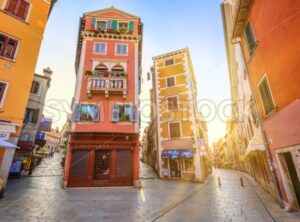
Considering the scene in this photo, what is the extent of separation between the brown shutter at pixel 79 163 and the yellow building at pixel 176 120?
9880mm

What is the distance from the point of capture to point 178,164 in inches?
822

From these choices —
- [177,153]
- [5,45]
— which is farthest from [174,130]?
[5,45]

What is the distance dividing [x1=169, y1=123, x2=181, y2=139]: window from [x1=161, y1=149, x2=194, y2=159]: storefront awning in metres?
2.01

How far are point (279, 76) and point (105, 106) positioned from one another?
43.6 feet

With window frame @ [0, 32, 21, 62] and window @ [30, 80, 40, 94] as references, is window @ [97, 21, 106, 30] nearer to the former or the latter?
window frame @ [0, 32, 21, 62]

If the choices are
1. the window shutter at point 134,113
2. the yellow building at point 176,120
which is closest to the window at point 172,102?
the yellow building at point 176,120

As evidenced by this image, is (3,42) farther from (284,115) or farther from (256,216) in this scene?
(256,216)

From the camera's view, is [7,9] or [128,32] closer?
[7,9]

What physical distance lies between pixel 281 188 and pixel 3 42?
1945 centimetres

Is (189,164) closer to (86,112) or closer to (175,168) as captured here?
(175,168)

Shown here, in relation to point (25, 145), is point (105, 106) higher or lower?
higher

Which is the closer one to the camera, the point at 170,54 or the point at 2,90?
the point at 2,90

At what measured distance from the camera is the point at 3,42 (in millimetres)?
11750

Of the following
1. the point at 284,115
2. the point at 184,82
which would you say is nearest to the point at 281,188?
the point at 284,115
